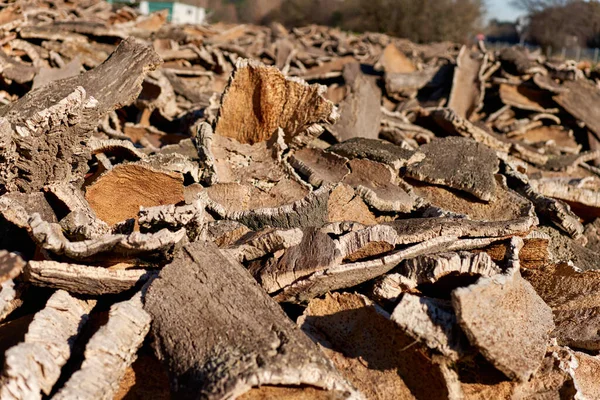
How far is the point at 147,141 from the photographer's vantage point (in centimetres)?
321

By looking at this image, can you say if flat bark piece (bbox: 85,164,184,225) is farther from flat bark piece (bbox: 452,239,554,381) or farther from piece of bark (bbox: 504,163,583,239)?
piece of bark (bbox: 504,163,583,239)

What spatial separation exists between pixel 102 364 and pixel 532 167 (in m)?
2.98

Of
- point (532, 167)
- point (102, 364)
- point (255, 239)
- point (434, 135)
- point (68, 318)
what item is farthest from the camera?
point (434, 135)

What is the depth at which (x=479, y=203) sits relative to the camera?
2.38 metres

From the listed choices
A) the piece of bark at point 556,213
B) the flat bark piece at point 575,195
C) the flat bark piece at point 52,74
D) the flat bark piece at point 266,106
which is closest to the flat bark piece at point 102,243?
the flat bark piece at point 266,106

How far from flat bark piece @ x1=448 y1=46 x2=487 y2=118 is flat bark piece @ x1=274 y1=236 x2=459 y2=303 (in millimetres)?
2765

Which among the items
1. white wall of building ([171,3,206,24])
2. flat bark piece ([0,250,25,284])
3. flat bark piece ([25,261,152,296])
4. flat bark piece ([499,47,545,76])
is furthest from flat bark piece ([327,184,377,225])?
white wall of building ([171,3,206,24])

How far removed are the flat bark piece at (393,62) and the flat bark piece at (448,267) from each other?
11.5 feet

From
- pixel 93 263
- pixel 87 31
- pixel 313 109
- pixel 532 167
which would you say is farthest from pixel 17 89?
pixel 532 167

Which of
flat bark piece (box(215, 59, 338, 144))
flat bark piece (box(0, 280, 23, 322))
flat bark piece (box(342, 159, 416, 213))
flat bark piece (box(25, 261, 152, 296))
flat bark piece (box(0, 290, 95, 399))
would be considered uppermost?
flat bark piece (box(215, 59, 338, 144))

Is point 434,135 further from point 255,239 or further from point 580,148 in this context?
point 255,239

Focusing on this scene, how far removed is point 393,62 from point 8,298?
4396 mm

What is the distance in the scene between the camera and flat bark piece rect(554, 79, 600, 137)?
169 inches

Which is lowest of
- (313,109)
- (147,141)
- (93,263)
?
(147,141)
